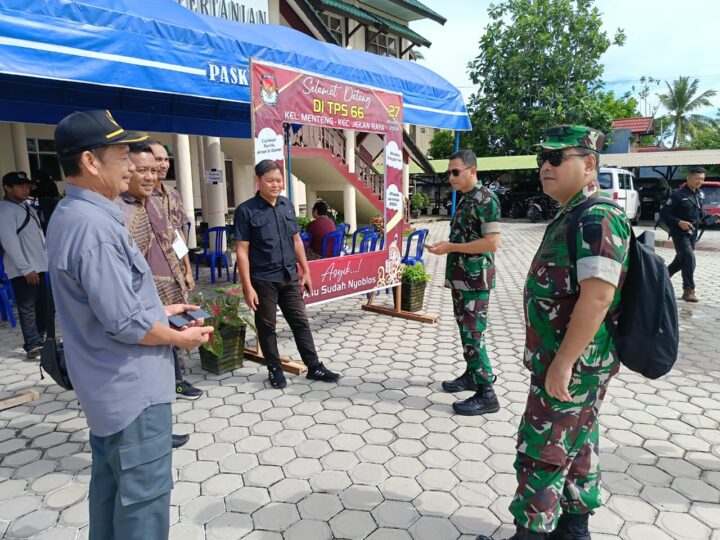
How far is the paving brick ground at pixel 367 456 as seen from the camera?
2.43m

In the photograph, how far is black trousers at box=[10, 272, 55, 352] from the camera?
4629 mm

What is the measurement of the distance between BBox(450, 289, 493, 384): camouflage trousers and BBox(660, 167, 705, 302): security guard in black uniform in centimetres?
478

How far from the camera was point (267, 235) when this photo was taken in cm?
377

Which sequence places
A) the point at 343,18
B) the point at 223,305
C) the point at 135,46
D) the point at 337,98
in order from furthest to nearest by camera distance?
1. the point at 343,18
2. the point at 337,98
3. the point at 223,305
4. the point at 135,46

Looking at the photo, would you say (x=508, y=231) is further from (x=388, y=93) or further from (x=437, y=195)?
(x=388, y=93)

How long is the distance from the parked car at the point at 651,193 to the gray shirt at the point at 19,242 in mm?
20730

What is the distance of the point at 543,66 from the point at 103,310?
2407 cm

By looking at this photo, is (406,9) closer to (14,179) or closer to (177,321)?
(14,179)

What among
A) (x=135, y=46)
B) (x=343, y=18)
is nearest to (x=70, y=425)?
(x=135, y=46)

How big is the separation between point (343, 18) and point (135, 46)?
15.8 m

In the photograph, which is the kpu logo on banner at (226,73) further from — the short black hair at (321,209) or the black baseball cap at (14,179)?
the black baseball cap at (14,179)

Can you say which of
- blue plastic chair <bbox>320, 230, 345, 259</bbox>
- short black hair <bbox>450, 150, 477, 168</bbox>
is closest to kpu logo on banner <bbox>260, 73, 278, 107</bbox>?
short black hair <bbox>450, 150, 477, 168</bbox>

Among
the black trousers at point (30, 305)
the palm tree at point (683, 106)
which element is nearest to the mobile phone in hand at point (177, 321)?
the black trousers at point (30, 305)

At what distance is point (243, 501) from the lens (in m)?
2.59
